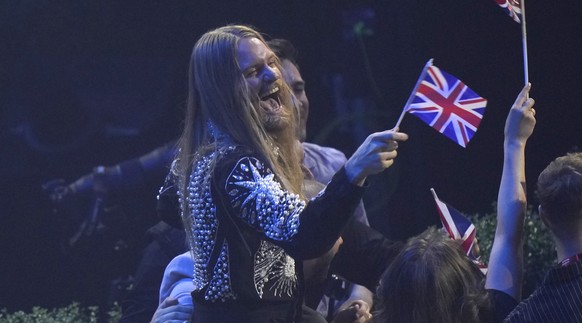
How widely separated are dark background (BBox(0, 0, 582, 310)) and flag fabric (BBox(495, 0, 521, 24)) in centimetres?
253

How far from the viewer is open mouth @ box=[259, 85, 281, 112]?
3.05 meters

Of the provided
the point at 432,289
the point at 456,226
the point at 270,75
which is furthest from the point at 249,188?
the point at 456,226

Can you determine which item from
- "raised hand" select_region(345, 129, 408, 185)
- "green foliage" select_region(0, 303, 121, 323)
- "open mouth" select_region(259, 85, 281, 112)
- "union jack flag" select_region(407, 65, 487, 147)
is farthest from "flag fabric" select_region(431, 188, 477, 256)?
"green foliage" select_region(0, 303, 121, 323)

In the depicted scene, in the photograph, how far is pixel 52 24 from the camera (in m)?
5.51

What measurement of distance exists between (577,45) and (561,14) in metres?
0.20

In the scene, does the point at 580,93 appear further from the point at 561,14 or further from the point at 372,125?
the point at 372,125

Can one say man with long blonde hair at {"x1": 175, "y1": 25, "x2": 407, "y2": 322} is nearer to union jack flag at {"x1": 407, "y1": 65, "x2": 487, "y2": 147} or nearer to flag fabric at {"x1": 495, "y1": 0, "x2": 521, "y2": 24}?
union jack flag at {"x1": 407, "y1": 65, "x2": 487, "y2": 147}

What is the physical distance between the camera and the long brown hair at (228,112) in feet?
9.73

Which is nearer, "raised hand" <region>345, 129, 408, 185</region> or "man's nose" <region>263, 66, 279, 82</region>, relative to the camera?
"raised hand" <region>345, 129, 408, 185</region>

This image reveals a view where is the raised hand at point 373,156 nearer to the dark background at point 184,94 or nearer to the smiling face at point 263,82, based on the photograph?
the smiling face at point 263,82

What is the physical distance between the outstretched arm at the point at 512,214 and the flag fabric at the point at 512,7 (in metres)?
0.35

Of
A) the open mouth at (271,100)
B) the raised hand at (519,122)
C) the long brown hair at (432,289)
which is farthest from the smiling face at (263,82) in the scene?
the raised hand at (519,122)

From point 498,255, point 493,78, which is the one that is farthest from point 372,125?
point 498,255

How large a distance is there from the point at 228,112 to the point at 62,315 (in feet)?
8.51
